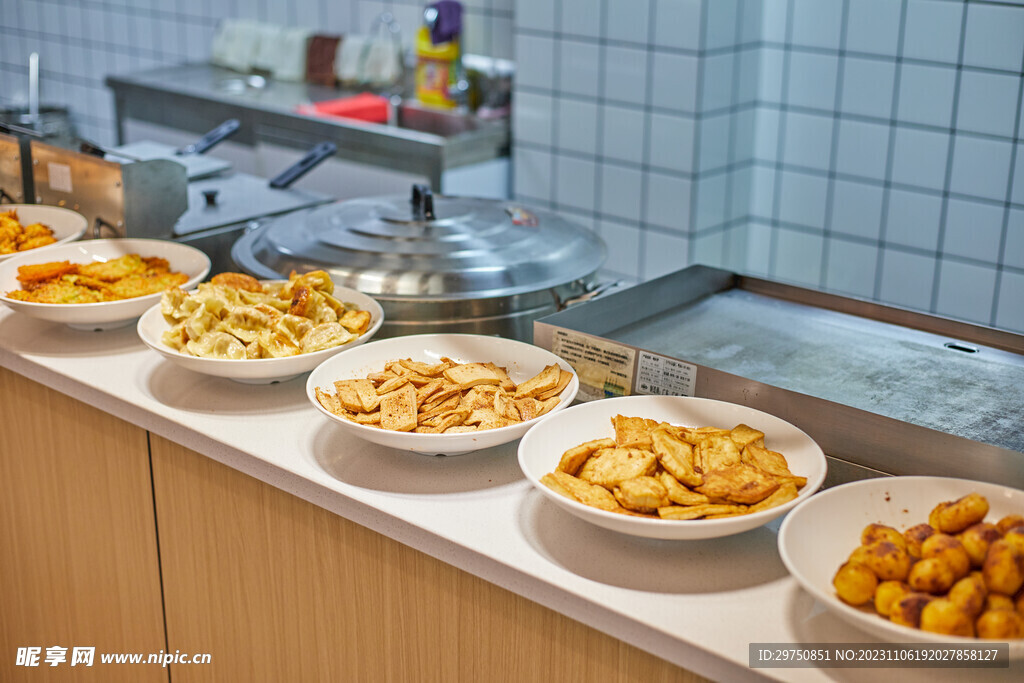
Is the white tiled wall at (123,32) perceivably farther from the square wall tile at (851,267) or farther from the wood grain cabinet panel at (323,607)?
the wood grain cabinet panel at (323,607)


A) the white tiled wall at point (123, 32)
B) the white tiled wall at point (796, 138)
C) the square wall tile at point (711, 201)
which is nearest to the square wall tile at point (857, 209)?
the white tiled wall at point (796, 138)

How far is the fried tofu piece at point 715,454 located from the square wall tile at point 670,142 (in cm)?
151

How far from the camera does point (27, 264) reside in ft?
5.33

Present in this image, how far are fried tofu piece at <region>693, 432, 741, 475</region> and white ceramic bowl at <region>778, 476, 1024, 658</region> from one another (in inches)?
4.7

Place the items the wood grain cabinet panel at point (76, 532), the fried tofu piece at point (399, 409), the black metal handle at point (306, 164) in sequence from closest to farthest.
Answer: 1. the fried tofu piece at point (399, 409)
2. the wood grain cabinet panel at point (76, 532)
3. the black metal handle at point (306, 164)

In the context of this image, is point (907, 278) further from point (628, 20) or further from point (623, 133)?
point (628, 20)

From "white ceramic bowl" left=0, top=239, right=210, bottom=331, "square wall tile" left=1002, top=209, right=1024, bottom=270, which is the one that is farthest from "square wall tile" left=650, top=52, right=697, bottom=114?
"white ceramic bowl" left=0, top=239, right=210, bottom=331

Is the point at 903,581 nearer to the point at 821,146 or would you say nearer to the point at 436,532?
the point at 436,532

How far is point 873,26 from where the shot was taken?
2279mm

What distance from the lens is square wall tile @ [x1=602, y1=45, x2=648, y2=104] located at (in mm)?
2510

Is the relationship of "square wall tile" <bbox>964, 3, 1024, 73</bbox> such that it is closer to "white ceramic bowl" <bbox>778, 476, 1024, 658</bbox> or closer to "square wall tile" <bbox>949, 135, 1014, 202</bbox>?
"square wall tile" <bbox>949, 135, 1014, 202</bbox>

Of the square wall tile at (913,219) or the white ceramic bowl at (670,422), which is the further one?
the square wall tile at (913,219)

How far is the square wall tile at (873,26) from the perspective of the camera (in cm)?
224

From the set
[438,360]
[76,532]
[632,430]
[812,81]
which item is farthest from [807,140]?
[76,532]
